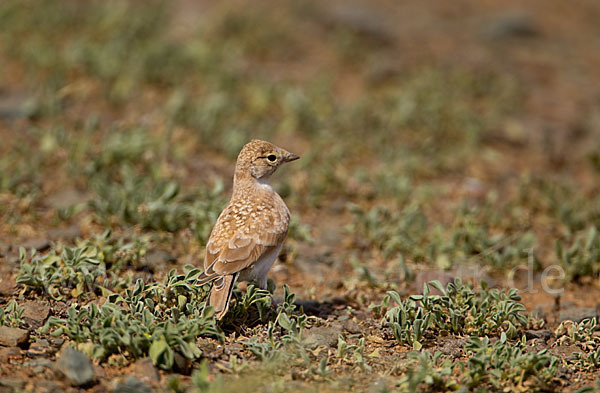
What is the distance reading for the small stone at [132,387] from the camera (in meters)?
4.32

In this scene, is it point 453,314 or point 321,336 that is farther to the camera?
point 453,314

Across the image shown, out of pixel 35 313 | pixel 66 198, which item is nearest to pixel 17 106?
pixel 66 198

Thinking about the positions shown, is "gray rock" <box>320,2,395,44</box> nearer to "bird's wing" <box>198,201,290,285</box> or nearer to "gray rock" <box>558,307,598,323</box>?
"gray rock" <box>558,307,598,323</box>

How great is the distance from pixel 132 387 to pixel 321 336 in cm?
153

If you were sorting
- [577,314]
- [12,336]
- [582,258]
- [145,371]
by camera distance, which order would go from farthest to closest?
1. [582,258]
2. [577,314]
3. [12,336]
4. [145,371]

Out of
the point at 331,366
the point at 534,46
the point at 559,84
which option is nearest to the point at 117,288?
the point at 331,366

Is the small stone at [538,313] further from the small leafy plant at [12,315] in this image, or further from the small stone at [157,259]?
the small leafy plant at [12,315]

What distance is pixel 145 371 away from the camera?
451cm

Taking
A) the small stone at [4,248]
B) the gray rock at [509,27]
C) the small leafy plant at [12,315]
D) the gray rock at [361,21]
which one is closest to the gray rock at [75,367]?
the small leafy plant at [12,315]

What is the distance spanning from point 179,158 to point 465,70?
18.4ft

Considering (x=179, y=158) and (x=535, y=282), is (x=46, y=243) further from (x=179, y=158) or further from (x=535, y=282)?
(x=535, y=282)

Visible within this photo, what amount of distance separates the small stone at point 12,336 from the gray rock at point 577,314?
170 inches

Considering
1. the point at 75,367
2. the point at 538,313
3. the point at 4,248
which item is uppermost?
the point at 4,248

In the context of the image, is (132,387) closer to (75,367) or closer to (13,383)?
(75,367)
